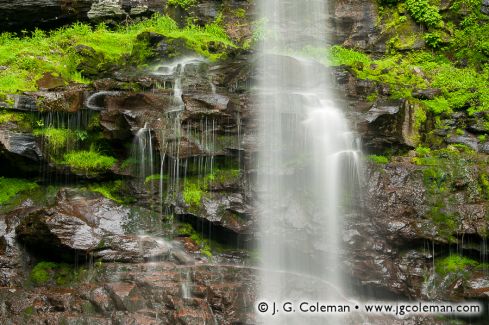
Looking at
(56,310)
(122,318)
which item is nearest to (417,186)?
(122,318)

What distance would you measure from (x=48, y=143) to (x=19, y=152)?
0.69m

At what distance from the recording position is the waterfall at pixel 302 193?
10117 mm

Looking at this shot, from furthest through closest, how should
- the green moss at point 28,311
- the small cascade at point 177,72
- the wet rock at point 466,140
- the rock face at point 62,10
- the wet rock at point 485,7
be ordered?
the rock face at point 62,10 < the wet rock at point 485,7 < the small cascade at point 177,72 < the wet rock at point 466,140 < the green moss at point 28,311

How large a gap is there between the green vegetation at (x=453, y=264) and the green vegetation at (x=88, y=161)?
25.8 ft

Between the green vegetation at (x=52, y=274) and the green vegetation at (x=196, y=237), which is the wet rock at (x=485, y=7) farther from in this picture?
the green vegetation at (x=52, y=274)

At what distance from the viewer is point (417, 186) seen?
11.2 m

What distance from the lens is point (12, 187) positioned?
477 inches

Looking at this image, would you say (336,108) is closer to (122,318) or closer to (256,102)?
(256,102)

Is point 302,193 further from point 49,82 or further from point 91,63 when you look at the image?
point 91,63

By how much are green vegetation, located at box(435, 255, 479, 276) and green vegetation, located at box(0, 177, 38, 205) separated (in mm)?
9560

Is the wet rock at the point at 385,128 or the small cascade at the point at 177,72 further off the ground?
the small cascade at the point at 177,72

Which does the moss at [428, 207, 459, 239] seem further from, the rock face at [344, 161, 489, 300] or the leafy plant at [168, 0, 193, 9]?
the leafy plant at [168, 0, 193, 9]

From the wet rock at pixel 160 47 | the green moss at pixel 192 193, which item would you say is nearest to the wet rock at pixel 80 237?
the green moss at pixel 192 193

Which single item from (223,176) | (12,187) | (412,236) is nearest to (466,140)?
(412,236)
